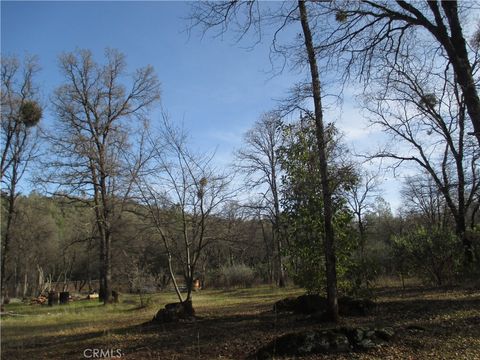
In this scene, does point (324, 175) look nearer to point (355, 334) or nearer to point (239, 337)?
point (355, 334)

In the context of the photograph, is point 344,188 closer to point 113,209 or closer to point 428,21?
point 428,21

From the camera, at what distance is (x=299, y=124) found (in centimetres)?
1085

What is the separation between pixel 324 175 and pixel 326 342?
3.78 metres

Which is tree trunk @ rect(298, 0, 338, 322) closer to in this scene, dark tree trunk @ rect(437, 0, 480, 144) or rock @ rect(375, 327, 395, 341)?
rock @ rect(375, 327, 395, 341)

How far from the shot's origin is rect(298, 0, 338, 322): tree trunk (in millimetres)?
9242

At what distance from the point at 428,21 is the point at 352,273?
19.6 ft

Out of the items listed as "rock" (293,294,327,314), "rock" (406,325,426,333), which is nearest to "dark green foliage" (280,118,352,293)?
"rock" (293,294,327,314)

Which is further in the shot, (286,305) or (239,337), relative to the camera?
(286,305)

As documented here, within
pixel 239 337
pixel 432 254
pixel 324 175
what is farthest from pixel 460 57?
pixel 432 254

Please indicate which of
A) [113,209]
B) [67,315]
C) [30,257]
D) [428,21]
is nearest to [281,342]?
[428,21]

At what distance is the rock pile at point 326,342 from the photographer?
6633mm

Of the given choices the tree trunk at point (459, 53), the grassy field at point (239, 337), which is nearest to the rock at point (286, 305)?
the grassy field at point (239, 337)

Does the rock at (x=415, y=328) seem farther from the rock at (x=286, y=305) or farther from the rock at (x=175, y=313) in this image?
the rock at (x=175, y=313)

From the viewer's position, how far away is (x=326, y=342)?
6.72 m
